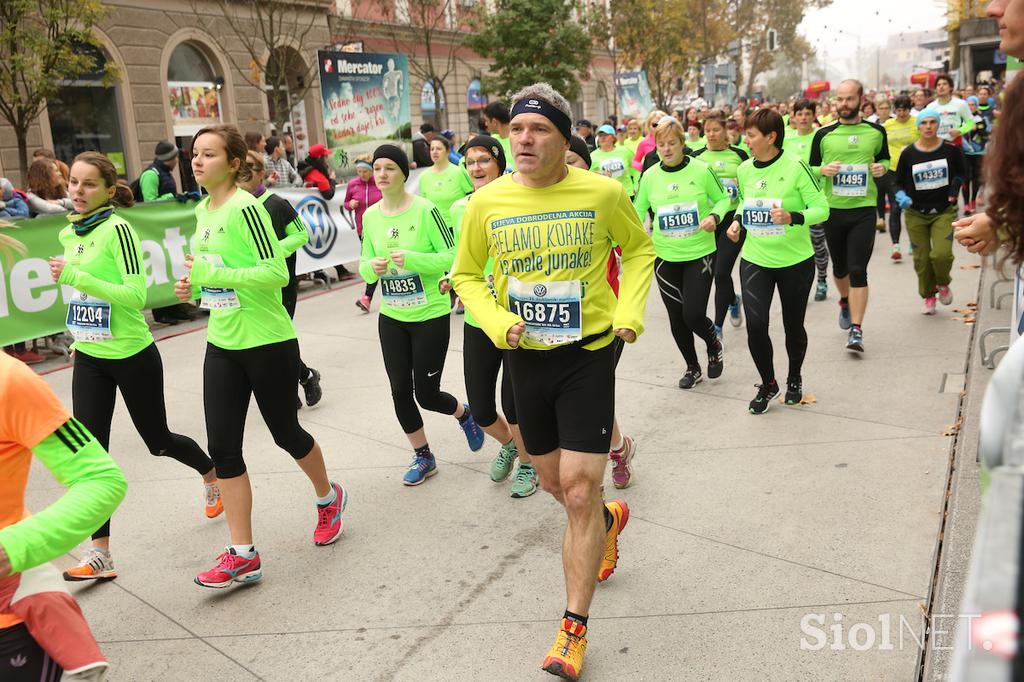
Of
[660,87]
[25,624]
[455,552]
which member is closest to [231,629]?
[455,552]

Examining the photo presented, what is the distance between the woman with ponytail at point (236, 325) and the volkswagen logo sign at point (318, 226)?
848 centimetres

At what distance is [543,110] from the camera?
11.6ft

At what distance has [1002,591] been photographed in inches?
36.5

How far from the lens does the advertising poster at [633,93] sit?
2800cm

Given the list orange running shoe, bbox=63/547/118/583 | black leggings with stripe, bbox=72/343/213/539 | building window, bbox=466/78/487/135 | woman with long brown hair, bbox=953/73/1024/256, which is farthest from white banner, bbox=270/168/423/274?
building window, bbox=466/78/487/135

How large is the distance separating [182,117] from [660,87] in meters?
18.3

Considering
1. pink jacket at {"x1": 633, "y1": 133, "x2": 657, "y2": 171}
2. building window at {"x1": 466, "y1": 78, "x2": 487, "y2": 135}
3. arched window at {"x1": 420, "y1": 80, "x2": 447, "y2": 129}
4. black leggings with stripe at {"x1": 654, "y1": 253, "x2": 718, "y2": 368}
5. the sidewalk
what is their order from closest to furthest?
1. the sidewalk
2. black leggings with stripe at {"x1": 654, "y1": 253, "x2": 718, "y2": 368}
3. pink jacket at {"x1": 633, "y1": 133, "x2": 657, "y2": 171}
4. arched window at {"x1": 420, "y1": 80, "x2": 447, "y2": 129}
5. building window at {"x1": 466, "y1": 78, "x2": 487, "y2": 135}

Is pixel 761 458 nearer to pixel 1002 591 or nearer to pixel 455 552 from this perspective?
pixel 455 552

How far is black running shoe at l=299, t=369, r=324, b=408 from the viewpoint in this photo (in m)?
7.21

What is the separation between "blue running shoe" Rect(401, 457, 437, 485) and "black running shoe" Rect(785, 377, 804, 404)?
2.61 meters

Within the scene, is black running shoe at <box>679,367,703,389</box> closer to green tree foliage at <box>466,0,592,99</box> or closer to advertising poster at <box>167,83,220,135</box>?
advertising poster at <box>167,83,220,135</box>

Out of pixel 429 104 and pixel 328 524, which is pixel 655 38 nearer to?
pixel 429 104

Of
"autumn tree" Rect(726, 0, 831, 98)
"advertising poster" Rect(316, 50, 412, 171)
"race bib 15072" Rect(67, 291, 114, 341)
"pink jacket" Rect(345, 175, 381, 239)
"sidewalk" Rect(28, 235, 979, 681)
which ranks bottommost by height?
"sidewalk" Rect(28, 235, 979, 681)

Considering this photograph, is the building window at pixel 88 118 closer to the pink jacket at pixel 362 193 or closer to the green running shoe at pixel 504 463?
the pink jacket at pixel 362 193
